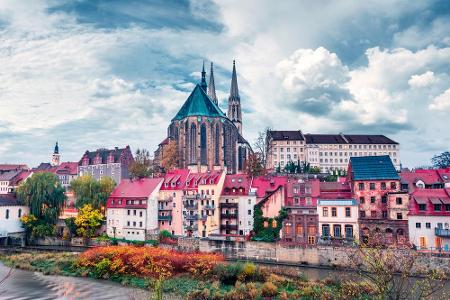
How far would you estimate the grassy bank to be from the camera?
3344cm

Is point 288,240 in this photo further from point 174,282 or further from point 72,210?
point 72,210

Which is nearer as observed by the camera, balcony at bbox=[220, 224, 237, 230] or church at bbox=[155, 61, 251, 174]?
balcony at bbox=[220, 224, 237, 230]

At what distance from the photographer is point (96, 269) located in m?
42.5

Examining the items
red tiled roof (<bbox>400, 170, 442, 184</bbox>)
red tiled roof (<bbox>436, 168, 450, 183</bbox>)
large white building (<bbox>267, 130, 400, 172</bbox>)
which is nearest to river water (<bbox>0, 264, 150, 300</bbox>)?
red tiled roof (<bbox>400, 170, 442, 184</bbox>)

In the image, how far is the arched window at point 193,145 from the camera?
104m

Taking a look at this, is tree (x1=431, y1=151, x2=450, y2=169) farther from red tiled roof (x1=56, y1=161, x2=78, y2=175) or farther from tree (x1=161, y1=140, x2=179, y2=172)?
red tiled roof (x1=56, y1=161, x2=78, y2=175)

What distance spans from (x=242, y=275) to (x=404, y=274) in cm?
2275

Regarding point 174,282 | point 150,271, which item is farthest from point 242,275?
point 150,271

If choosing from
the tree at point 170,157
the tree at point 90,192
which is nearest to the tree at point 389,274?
the tree at point 90,192

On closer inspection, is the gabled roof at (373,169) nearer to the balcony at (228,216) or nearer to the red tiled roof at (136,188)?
the balcony at (228,216)

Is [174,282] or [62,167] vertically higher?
[62,167]

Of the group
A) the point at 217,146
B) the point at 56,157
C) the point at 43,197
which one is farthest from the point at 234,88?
the point at 43,197

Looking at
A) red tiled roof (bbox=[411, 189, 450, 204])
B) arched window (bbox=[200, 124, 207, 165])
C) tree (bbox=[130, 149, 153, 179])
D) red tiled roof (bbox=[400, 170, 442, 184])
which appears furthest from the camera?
arched window (bbox=[200, 124, 207, 165])

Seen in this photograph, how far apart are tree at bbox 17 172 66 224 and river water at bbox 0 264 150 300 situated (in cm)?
1975
